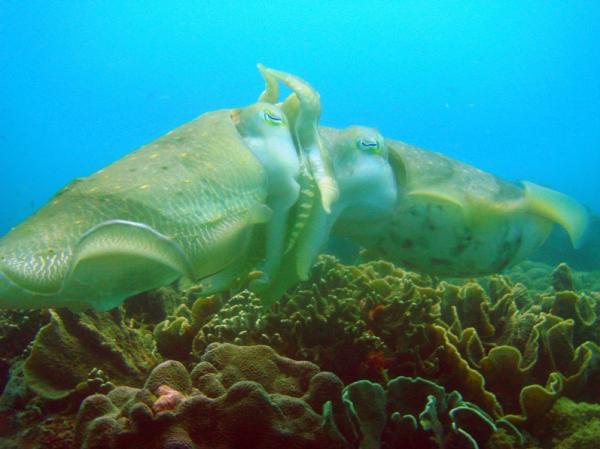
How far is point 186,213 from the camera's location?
5.86 ft

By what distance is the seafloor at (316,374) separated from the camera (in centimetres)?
256

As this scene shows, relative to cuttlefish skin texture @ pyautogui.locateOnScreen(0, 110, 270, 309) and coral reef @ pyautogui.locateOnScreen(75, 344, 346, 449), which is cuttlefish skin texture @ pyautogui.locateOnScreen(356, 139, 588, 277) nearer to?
coral reef @ pyautogui.locateOnScreen(75, 344, 346, 449)

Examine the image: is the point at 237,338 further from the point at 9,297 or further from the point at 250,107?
the point at 9,297

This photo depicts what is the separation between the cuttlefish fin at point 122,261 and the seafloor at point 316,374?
3.57 ft

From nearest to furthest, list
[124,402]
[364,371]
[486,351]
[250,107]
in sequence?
[250,107]
[124,402]
[364,371]
[486,351]

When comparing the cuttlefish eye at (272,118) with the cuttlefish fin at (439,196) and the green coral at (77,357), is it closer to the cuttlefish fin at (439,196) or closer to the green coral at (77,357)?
the cuttlefish fin at (439,196)

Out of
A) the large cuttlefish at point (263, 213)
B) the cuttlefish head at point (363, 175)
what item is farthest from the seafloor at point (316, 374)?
the cuttlefish head at point (363, 175)

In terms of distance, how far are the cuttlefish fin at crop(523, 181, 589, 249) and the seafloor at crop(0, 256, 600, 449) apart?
1.02m

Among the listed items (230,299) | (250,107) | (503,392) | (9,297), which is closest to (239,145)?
(250,107)

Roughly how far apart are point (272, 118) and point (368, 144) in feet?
2.24

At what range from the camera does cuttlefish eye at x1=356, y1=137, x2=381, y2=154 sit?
280 centimetres

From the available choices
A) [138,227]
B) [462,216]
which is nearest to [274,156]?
[138,227]

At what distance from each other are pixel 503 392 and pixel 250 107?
8.84ft

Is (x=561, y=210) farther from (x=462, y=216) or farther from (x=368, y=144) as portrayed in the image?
(x=368, y=144)
